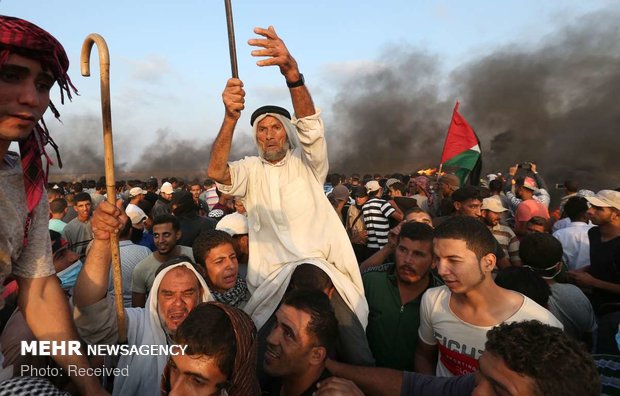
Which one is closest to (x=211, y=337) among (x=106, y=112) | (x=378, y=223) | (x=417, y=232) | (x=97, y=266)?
(x=97, y=266)

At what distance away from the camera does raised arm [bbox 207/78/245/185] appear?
2416 mm

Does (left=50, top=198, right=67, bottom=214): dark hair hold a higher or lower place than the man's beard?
lower

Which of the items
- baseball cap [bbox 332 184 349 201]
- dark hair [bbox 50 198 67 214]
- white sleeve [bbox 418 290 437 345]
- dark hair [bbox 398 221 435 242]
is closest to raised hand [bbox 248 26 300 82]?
dark hair [bbox 398 221 435 242]

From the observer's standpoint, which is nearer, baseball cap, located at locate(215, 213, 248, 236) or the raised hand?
the raised hand

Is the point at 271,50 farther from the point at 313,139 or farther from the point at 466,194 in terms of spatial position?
the point at 466,194

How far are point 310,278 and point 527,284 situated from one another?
1381 mm

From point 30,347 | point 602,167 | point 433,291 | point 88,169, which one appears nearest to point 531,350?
point 433,291

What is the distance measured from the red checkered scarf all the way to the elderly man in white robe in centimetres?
102

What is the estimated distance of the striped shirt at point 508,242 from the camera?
14.5ft

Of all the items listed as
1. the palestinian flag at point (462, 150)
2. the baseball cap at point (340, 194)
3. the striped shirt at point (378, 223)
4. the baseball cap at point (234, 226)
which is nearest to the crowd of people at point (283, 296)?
the baseball cap at point (234, 226)

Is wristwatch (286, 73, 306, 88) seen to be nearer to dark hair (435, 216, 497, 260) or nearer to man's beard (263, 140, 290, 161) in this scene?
man's beard (263, 140, 290, 161)

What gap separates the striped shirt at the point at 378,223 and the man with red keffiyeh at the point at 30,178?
4246 millimetres

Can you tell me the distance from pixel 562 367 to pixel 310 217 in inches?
70.6

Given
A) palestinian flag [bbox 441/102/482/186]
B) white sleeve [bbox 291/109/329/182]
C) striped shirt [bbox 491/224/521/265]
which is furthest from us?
palestinian flag [bbox 441/102/482/186]
